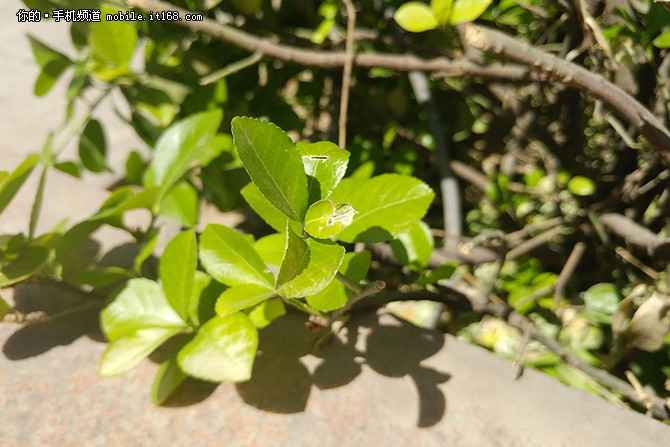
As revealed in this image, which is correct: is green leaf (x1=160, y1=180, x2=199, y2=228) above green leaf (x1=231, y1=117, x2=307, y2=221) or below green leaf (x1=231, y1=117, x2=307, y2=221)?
below

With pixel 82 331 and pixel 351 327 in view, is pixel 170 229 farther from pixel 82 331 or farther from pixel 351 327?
pixel 351 327

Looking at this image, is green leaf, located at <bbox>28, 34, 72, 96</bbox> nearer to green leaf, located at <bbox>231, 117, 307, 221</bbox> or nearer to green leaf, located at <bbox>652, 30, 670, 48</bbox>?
green leaf, located at <bbox>231, 117, 307, 221</bbox>

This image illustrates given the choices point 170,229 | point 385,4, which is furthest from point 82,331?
point 385,4

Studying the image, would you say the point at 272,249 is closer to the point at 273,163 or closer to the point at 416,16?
the point at 273,163

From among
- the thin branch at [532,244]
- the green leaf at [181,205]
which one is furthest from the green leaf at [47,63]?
the thin branch at [532,244]

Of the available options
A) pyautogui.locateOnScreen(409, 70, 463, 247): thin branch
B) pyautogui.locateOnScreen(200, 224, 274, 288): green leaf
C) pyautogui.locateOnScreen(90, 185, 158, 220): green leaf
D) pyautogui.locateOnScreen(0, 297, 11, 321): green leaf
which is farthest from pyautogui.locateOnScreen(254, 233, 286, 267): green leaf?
→ pyautogui.locateOnScreen(409, 70, 463, 247): thin branch

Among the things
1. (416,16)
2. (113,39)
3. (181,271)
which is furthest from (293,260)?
(113,39)

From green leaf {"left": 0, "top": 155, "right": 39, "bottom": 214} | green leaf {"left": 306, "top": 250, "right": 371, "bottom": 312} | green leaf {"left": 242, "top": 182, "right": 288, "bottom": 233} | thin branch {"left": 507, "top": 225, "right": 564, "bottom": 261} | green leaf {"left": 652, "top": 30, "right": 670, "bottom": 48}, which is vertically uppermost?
green leaf {"left": 652, "top": 30, "right": 670, "bottom": 48}

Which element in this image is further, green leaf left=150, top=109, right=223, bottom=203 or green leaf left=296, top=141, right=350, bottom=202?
green leaf left=150, top=109, right=223, bottom=203
